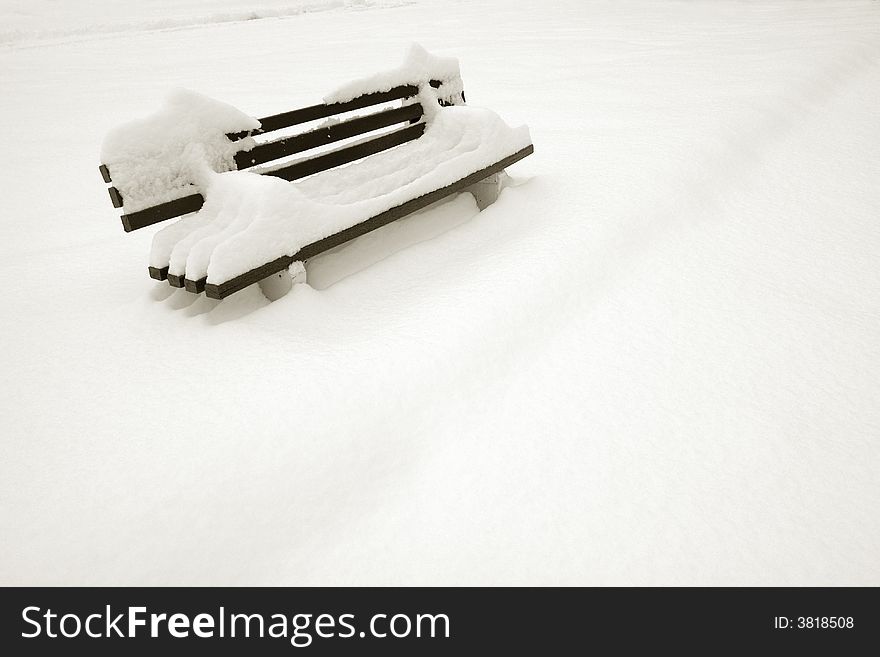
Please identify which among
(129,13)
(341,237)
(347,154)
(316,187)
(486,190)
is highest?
(129,13)

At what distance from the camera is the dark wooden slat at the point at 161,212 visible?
103 inches

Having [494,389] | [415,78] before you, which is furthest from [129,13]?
[494,389]

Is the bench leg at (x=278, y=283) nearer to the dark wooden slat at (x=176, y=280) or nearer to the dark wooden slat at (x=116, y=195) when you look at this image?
the dark wooden slat at (x=176, y=280)

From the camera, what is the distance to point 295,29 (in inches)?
582

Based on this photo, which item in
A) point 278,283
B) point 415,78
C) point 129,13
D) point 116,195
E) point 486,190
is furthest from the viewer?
point 129,13

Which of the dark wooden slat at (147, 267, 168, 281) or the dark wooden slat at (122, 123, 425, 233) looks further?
the dark wooden slat at (147, 267, 168, 281)

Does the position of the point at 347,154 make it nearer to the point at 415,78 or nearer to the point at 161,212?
the point at 415,78

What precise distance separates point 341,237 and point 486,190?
152 cm

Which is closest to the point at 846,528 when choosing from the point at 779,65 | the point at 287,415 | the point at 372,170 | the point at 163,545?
the point at 287,415

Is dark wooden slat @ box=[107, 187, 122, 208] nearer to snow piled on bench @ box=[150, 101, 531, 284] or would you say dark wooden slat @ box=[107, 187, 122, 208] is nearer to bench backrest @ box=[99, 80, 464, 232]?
bench backrest @ box=[99, 80, 464, 232]

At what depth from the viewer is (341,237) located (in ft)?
9.96

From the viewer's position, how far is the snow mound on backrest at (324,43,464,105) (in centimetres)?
349

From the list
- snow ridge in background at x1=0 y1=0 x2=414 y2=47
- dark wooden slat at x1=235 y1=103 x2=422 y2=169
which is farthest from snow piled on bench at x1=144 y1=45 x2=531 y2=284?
snow ridge in background at x1=0 y1=0 x2=414 y2=47

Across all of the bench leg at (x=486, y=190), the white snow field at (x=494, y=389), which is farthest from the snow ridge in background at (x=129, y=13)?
the bench leg at (x=486, y=190)
